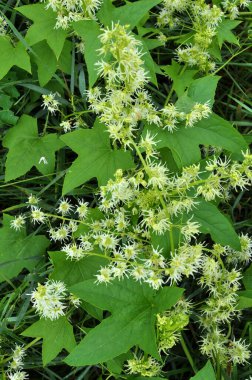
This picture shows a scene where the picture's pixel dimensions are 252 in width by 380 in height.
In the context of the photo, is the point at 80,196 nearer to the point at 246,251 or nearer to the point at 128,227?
the point at 128,227

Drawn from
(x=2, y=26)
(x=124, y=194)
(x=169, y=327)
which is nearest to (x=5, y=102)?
(x=2, y=26)

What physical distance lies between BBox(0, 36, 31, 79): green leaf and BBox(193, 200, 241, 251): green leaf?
111cm

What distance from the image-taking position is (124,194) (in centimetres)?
203

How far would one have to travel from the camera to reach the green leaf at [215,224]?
216 cm

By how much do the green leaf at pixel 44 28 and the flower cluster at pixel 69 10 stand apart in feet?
0.15

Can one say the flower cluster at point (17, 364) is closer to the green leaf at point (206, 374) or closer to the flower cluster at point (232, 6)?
the green leaf at point (206, 374)

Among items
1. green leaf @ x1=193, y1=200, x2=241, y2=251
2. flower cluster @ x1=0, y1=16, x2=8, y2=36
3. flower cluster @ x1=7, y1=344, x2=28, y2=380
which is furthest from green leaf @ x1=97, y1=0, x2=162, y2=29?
flower cluster @ x1=7, y1=344, x2=28, y2=380

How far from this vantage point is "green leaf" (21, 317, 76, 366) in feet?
7.37

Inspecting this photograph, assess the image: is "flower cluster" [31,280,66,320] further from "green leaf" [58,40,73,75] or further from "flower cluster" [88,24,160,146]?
"green leaf" [58,40,73,75]

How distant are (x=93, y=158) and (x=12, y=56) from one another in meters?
0.76

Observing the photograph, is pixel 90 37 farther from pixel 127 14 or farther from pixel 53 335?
pixel 53 335

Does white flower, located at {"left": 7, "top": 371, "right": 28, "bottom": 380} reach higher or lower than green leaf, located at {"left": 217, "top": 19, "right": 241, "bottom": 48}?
lower

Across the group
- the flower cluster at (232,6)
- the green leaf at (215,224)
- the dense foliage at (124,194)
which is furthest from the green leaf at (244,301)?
the flower cluster at (232,6)

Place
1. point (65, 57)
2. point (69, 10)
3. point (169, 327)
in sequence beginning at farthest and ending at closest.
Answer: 1. point (65, 57)
2. point (69, 10)
3. point (169, 327)
